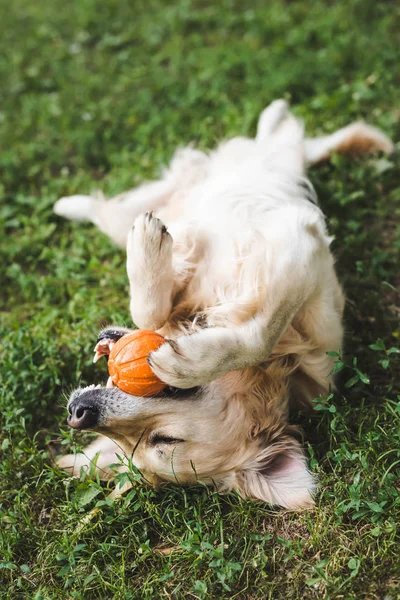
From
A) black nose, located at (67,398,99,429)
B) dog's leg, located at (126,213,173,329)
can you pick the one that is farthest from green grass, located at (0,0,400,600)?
dog's leg, located at (126,213,173,329)

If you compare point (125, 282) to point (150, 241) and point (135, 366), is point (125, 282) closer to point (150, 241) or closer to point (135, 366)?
point (150, 241)

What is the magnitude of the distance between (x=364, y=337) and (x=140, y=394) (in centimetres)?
139

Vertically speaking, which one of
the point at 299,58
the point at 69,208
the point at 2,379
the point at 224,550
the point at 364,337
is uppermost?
the point at 299,58

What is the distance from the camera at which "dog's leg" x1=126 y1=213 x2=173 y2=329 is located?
3.10 metres

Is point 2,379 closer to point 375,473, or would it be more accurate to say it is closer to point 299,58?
point 375,473

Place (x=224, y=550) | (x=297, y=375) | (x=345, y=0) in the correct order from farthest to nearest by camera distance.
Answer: (x=345, y=0)
(x=297, y=375)
(x=224, y=550)

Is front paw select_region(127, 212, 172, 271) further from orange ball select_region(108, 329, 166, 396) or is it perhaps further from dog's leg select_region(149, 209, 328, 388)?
dog's leg select_region(149, 209, 328, 388)

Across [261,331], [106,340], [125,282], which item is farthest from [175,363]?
[125,282]

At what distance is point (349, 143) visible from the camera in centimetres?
436

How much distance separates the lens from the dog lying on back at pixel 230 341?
2.77 metres

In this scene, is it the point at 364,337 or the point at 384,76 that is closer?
the point at 364,337

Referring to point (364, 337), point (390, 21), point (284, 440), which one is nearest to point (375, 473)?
point (284, 440)

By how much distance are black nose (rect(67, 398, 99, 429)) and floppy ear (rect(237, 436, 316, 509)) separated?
72cm

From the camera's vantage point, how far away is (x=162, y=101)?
5.38 metres
